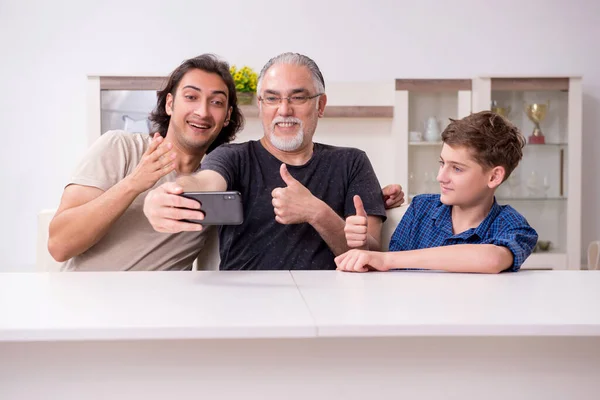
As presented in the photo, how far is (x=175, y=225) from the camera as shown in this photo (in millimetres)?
1651

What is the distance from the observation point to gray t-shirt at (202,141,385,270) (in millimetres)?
2223

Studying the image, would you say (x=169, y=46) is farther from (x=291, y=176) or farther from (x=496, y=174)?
(x=496, y=174)

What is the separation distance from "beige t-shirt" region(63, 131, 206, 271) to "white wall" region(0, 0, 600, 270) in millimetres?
2986

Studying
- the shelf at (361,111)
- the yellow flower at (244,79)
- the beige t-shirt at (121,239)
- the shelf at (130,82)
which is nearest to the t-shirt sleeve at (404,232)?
the beige t-shirt at (121,239)

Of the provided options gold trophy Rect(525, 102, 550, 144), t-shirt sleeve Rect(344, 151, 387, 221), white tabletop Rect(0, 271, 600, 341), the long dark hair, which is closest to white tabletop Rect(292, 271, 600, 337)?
white tabletop Rect(0, 271, 600, 341)

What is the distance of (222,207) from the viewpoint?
1.58m

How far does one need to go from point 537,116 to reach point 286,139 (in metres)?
3.53

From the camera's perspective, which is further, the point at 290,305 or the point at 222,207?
the point at 222,207

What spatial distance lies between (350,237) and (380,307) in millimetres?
612

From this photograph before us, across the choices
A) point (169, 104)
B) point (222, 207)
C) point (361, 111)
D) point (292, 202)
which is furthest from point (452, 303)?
point (361, 111)

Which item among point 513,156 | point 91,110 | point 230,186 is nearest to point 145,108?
point 91,110

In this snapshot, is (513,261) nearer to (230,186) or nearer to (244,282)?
(244,282)

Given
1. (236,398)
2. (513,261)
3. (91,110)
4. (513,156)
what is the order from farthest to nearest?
1. (91,110)
2. (513,156)
3. (513,261)
4. (236,398)

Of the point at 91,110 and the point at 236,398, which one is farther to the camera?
the point at 91,110
